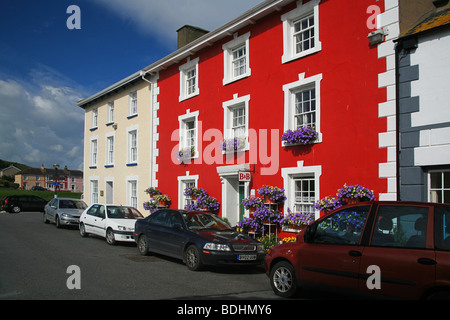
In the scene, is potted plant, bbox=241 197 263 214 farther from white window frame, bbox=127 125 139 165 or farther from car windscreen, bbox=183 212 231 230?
white window frame, bbox=127 125 139 165

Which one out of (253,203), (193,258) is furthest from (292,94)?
(193,258)

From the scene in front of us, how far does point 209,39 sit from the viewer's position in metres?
16.5

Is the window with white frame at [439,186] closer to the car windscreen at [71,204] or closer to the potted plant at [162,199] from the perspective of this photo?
the potted plant at [162,199]

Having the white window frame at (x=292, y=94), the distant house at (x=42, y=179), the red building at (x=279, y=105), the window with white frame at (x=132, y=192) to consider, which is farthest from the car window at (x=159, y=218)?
the distant house at (x=42, y=179)

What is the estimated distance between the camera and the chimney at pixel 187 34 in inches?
802

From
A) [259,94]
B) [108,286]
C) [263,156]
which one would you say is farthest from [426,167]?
[108,286]

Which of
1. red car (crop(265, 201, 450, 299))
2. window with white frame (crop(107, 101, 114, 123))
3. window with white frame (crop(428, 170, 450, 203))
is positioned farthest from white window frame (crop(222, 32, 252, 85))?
window with white frame (crop(107, 101, 114, 123))

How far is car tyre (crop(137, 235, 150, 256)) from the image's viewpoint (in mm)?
12055

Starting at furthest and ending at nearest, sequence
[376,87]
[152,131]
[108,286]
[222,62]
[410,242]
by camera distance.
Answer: [152,131], [222,62], [376,87], [108,286], [410,242]

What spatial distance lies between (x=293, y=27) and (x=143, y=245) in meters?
8.45

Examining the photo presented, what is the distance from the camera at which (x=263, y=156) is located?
14070mm

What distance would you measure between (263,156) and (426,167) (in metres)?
5.54

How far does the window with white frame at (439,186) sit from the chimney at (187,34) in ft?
46.1
